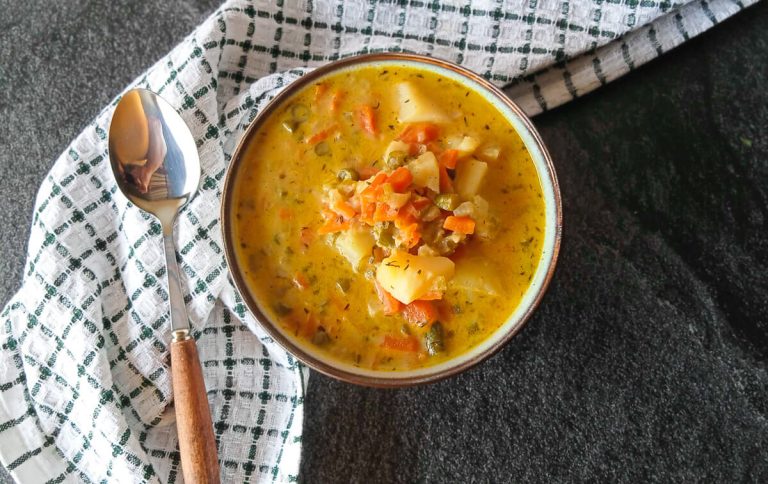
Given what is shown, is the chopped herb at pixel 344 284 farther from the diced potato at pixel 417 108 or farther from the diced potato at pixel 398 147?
the diced potato at pixel 417 108

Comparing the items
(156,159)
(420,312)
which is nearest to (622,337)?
(420,312)

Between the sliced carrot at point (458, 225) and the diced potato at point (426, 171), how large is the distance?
116mm

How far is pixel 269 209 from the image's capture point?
243cm

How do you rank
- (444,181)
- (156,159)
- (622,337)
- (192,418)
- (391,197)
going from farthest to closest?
(622,337)
(156,159)
(192,418)
(444,181)
(391,197)

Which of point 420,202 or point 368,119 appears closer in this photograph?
point 420,202

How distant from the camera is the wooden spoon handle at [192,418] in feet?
7.94

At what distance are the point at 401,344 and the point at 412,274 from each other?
30cm

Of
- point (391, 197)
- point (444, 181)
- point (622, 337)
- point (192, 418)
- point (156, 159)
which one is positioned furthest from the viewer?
point (622, 337)

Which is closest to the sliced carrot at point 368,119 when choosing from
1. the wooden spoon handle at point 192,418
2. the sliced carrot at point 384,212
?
the sliced carrot at point 384,212

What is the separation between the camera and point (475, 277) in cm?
236

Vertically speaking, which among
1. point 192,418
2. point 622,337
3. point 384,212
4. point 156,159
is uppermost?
point 156,159

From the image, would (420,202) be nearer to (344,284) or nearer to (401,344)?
(344,284)

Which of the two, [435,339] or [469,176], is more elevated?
[469,176]

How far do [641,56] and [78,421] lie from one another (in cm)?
266
